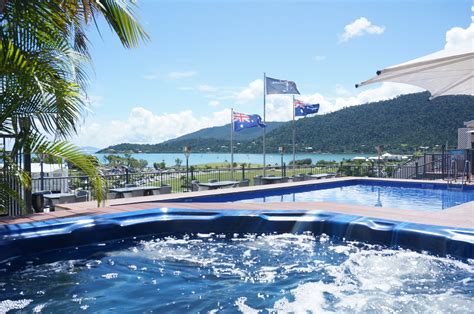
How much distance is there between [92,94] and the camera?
16.9 feet

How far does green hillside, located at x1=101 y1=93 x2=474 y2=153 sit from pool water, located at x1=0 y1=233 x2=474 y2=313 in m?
32.8

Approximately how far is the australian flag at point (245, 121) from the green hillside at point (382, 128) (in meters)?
21.2

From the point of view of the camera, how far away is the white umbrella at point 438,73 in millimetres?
6215

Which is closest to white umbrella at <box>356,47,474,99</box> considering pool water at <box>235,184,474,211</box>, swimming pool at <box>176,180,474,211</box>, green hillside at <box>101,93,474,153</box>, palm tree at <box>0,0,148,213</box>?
swimming pool at <box>176,180,474,211</box>

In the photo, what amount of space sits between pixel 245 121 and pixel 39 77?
14.4m

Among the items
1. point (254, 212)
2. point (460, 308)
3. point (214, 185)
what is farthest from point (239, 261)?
point (214, 185)

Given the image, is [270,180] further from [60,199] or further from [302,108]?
[60,199]

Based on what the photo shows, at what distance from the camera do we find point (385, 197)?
12.3 metres

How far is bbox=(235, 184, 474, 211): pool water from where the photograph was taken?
10.8m

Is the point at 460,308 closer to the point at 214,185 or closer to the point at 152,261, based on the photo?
the point at 152,261

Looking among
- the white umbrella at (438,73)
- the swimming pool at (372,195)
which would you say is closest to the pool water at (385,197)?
the swimming pool at (372,195)

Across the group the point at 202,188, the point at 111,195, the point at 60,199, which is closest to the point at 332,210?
the point at 111,195

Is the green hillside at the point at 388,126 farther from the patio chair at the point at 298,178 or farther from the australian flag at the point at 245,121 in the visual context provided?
the patio chair at the point at 298,178

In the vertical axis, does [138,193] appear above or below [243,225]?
above
